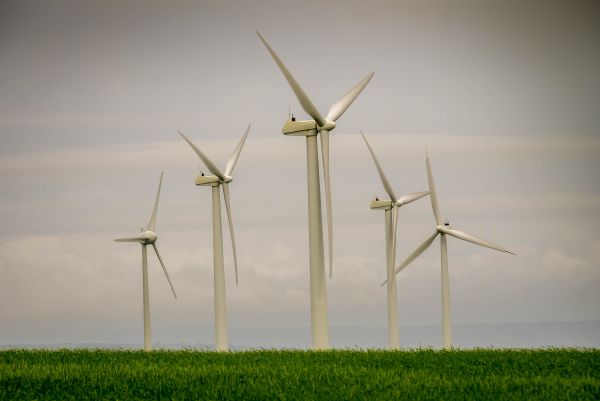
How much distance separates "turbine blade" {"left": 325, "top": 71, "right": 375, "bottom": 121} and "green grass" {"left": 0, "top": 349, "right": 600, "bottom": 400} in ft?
51.7

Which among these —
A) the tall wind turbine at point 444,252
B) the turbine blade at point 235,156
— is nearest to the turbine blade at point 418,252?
the tall wind turbine at point 444,252

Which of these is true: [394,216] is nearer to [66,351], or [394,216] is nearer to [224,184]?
[224,184]

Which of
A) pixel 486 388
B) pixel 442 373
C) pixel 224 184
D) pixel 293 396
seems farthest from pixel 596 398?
pixel 224 184

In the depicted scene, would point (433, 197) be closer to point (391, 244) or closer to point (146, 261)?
point (391, 244)

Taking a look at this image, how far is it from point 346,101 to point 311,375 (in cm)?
2479

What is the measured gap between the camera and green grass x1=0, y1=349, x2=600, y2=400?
37222 millimetres

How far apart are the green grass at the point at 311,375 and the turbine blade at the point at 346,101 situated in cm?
1577

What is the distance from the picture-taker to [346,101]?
61906mm

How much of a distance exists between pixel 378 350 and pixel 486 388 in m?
13.2

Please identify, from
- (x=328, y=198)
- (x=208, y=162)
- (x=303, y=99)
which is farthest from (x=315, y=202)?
(x=208, y=162)

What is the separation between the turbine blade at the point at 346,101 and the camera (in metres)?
60.5

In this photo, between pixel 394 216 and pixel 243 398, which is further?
pixel 394 216

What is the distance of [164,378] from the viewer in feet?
134

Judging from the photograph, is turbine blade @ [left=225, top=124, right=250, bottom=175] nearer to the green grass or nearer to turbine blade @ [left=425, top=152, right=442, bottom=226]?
turbine blade @ [left=425, top=152, right=442, bottom=226]
